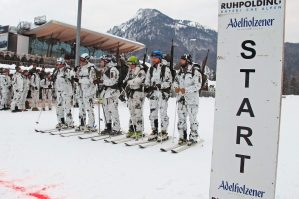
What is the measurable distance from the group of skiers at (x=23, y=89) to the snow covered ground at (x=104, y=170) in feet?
25.6

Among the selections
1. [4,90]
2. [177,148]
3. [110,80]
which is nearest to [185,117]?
[177,148]

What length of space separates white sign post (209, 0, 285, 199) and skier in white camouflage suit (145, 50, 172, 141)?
260 inches

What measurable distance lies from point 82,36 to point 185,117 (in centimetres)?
4589

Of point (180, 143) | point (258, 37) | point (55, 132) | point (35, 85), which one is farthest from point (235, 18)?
point (35, 85)

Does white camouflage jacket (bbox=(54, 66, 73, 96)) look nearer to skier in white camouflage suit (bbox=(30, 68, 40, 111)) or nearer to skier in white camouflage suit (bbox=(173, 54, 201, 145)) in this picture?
skier in white camouflage suit (bbox=(173, 54, 201, 145))

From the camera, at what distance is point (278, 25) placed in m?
2.74

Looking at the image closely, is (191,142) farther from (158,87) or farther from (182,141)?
(158,87)

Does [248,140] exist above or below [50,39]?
below

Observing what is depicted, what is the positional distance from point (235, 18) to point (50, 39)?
5029 cm

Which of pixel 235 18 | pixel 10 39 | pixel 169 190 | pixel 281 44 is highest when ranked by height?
pixel 10 39

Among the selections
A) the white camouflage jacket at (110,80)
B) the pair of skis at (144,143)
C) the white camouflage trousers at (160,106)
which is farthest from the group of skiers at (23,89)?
the pair of skis at (144,143)

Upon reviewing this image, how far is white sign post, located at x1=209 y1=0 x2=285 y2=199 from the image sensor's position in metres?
2.75

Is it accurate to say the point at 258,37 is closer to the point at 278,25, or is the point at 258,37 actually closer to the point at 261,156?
the point at 278,25

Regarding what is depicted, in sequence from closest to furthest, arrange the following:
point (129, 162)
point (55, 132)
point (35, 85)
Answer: point (129, 162), point (55, 132), point (35, 85)
